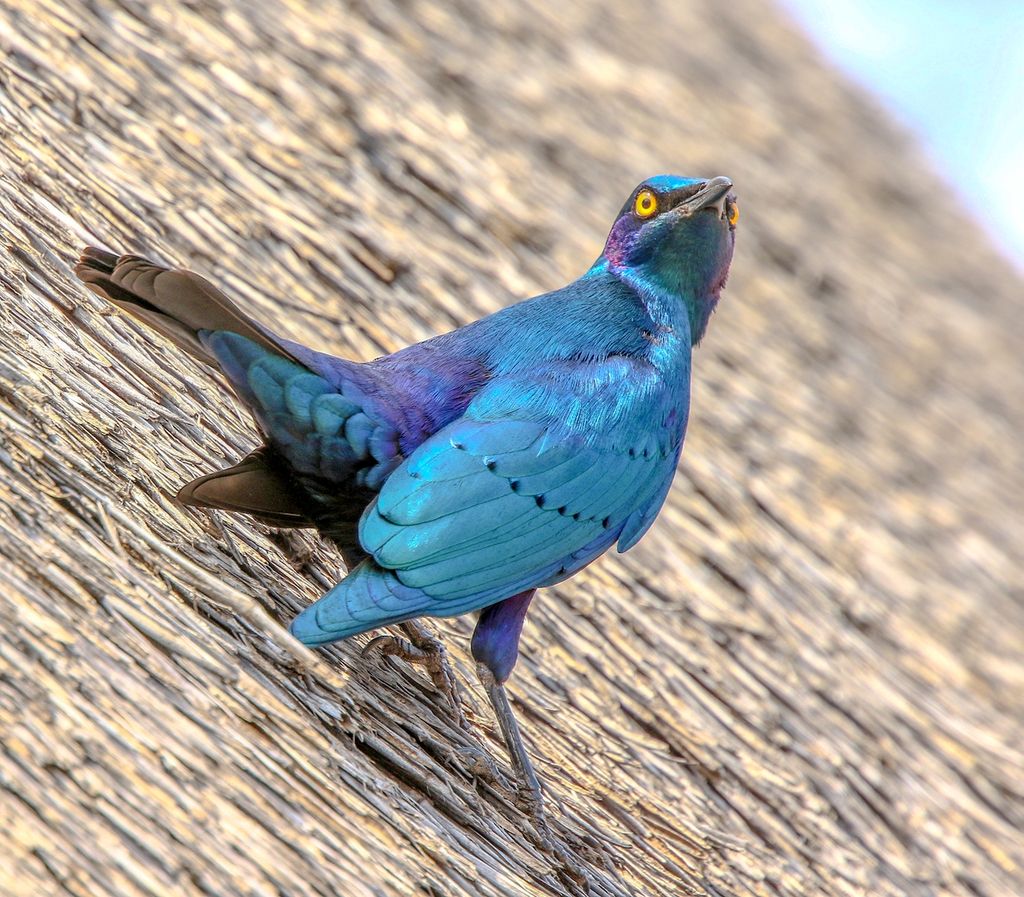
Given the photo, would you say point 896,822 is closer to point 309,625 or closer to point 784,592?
point 784,592

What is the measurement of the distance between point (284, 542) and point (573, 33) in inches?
204

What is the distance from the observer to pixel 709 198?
12.5 feet

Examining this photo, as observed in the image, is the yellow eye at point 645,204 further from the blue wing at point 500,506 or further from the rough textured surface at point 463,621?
the rough textured surface at point 463,621

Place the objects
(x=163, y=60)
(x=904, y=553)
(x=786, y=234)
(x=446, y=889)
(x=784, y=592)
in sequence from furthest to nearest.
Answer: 1. (x=786, y=234)
2. (x=904, y=553)
3. (x=784, y=592)
4. (x=163, y=60)
5. (x=446, y=889)

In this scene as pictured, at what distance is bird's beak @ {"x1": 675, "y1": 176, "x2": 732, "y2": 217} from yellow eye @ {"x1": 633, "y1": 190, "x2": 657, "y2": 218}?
8 centimetres

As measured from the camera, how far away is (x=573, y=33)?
784 centimetres

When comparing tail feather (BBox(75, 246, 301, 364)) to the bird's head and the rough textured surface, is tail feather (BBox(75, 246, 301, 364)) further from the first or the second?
the bird's head

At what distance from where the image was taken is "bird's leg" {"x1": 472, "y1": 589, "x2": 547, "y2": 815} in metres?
3.29

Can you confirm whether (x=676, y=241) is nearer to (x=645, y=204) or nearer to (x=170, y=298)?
(x=645, y=204)

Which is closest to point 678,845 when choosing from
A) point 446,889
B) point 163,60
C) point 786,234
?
point 446,889

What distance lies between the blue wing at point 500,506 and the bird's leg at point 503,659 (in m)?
0.12

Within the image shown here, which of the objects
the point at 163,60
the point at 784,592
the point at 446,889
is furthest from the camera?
the point at 784,592

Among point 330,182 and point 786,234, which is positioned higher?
point 786,234

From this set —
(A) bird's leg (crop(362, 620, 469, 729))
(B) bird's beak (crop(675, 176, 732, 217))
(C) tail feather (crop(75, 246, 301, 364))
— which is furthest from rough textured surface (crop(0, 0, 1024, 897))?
(B) bird's beak (crop(675, 176, 732, 217))
